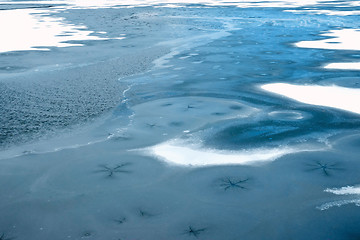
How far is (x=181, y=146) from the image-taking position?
3781mm

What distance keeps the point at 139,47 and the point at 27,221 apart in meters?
6.98

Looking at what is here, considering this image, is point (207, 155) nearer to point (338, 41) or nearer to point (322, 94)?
point (322, 94)

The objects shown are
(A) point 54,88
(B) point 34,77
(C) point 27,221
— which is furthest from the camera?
(B) point 34,77

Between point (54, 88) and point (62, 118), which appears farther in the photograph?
point (54, 88)

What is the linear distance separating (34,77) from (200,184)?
4.38 m

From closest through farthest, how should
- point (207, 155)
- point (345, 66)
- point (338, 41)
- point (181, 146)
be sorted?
point (207, 155)
point (181, 146)
point (345, 66)
point (338, 41)

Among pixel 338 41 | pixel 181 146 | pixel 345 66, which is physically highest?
pixel 181 146

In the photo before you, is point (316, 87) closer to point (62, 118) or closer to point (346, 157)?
point (346, 157)

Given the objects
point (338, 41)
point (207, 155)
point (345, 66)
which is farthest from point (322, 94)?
point (338, 41)

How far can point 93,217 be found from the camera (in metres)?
2.69

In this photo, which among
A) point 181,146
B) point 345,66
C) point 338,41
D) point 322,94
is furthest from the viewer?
point 338,41

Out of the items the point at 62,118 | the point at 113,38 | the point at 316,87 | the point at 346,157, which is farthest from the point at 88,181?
the point at 113,38

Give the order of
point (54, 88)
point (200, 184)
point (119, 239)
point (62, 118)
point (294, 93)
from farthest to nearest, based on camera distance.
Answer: point (54, 88)
point (294, 93)
point (62, 118)
point (200, 184)
point (119, 239)

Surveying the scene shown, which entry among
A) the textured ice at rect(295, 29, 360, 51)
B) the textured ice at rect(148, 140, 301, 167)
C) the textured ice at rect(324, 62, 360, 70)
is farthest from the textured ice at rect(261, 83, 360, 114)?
the textured ice at rect(295, 29, 360, 51)
